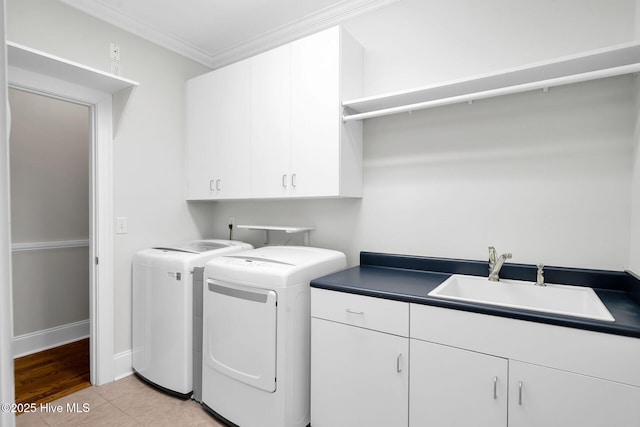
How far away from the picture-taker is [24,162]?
9.34ft

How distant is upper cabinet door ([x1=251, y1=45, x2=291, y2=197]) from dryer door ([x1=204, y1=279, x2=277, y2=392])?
758 millimetres

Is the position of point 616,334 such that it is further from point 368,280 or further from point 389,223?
point 389,223

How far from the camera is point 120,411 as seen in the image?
2.01 metres

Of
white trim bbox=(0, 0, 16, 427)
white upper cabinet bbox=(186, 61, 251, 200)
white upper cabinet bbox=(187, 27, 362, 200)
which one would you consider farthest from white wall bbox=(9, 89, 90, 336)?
A: white trim bbox=(0, 0, 16, 427)

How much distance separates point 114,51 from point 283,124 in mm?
1370

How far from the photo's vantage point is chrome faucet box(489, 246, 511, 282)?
1672mm

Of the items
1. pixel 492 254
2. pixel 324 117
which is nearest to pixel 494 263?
pixel 492 254

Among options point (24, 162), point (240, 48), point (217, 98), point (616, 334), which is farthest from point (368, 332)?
point (24, 162)

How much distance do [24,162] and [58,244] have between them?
77 cm

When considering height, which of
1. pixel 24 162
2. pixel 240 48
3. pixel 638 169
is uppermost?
pixel 240 48

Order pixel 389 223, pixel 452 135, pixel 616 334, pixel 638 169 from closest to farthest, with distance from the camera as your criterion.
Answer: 1. pixel 616 334
2. pixel 638 169
3. pixel 452 135
4. pixel 389 223

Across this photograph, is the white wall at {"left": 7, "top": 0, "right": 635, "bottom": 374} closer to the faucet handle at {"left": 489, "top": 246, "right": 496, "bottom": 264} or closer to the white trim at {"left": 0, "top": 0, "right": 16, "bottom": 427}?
the faucet handle at {"left": 489, "top": 246, "right": 496, "bottom": 264}

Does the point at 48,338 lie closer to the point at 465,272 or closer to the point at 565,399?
the point at 465,272

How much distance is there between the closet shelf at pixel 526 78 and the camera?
137 centimetres
